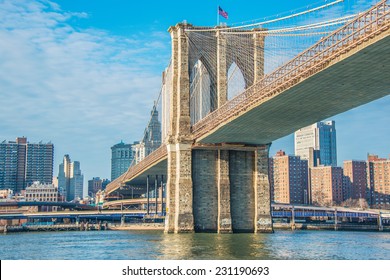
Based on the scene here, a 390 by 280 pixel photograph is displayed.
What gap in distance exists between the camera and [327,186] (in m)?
175

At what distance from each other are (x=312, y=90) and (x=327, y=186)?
452ft

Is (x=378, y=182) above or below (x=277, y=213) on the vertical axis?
above

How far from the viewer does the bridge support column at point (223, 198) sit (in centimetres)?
5853

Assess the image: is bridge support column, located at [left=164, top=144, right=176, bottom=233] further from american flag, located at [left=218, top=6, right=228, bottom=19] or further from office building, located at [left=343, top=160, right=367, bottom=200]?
office building, located at [left=343, top=160, right=367, bottom=200]

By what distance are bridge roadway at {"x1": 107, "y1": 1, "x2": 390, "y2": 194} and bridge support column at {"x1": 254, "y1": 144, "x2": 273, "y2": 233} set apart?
1.84m

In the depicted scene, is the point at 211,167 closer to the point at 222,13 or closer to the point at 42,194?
the point at 222,13

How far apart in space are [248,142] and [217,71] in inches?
303

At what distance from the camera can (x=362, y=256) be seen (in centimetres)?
3869

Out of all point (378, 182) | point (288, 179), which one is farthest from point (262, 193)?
point (378, 182)

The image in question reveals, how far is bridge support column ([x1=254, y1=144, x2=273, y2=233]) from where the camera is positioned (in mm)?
60188

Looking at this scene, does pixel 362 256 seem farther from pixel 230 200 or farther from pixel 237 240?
pixel 230 200

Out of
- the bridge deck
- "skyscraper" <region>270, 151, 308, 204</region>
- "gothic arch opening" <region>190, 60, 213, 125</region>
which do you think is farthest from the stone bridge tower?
"skyscraper" <region>270, 151, 308, 204</region>

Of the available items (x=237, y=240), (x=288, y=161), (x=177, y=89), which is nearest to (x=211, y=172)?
(x=177, y=89)
